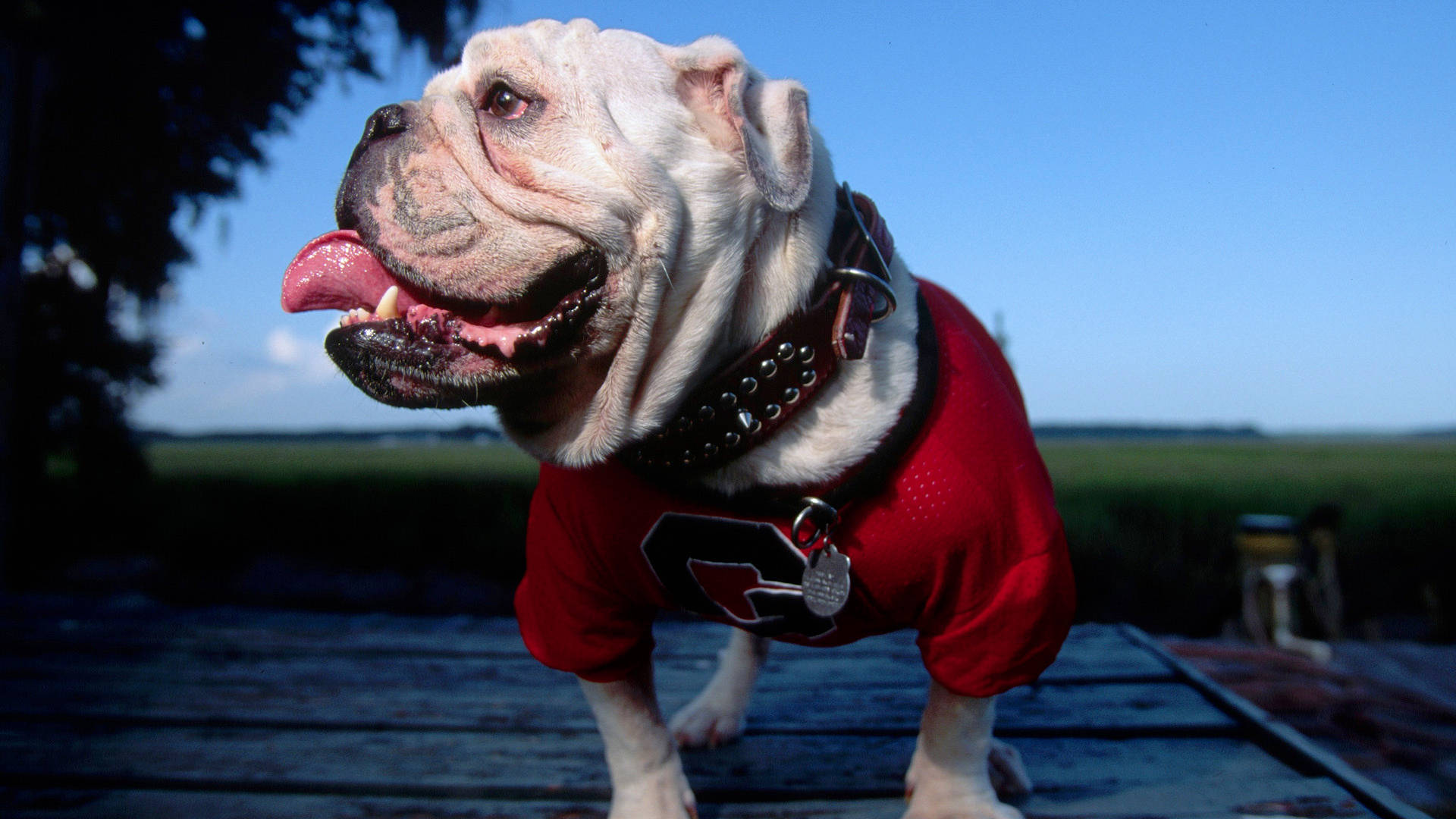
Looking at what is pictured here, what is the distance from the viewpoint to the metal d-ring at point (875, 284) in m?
1.24

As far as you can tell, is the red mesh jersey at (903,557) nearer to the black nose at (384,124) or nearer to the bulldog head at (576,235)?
the bulldog head at (576,235)

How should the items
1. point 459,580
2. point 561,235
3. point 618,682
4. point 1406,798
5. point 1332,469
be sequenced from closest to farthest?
1. point 561,235
2. point 618,682
3. point 1406,798
4. point 459,580
5. point 1332,469

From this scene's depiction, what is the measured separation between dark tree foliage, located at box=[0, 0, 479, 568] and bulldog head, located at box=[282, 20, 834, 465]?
2.90m

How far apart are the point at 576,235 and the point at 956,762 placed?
1137 mm

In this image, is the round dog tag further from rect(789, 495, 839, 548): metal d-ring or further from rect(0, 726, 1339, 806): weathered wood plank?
rect(0, 726, 1339, 806): weathered wood plank

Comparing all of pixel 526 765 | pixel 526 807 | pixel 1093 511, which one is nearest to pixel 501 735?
pixel 526 765

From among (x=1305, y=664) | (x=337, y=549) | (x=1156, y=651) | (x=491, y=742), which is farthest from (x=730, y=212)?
(x=337, y=549)

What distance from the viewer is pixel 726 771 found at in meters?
1.90

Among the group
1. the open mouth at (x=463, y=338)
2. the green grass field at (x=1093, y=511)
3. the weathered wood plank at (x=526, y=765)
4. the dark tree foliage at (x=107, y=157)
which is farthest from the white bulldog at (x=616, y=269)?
the green grass field at (x=1093, y=511)

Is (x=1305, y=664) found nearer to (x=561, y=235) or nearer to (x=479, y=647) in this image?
(x=479, y=647)

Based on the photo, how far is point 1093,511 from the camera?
186 inches

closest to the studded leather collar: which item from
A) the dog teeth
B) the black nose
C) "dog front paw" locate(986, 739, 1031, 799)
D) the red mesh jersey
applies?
the red mesh jersey

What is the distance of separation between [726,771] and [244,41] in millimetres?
4323

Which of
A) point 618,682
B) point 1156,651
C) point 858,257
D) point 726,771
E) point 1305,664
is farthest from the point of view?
point 1305,664
